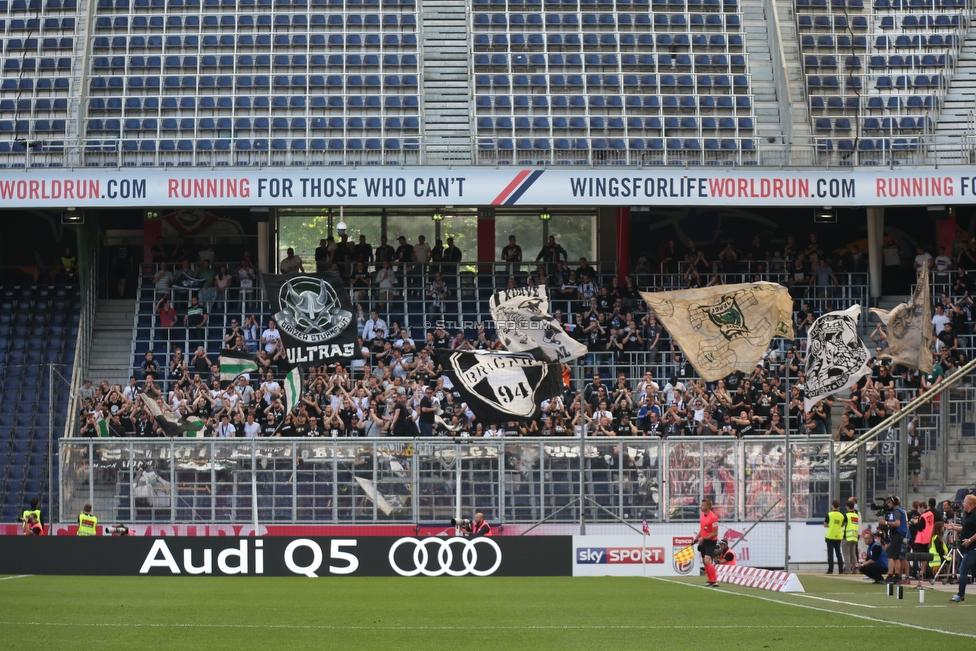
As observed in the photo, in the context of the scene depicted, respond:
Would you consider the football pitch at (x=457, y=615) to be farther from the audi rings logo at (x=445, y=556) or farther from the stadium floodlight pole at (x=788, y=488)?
the stadium floodlight pole at (x=788, y=488)

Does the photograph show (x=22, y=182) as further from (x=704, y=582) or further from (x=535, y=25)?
(x=704, y=582)

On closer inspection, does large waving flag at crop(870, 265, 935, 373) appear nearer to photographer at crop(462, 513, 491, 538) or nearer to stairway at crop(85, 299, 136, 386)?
photographer at crop(462, 513, 491, 538)

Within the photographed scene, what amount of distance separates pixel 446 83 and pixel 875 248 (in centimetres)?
1139

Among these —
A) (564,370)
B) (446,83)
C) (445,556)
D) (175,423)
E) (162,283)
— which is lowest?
(445,556)

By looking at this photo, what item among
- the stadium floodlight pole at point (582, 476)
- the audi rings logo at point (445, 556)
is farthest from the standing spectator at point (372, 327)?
the audi rings logo at point (445, 556)

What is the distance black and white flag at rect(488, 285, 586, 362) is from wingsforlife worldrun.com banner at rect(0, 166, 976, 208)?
472 cm

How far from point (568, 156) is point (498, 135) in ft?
6.03

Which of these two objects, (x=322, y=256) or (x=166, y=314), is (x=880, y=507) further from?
(x=166, y=314)

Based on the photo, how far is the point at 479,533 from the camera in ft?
82.2

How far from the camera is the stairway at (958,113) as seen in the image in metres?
32.9

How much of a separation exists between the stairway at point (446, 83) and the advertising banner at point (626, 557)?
1124 centimetres

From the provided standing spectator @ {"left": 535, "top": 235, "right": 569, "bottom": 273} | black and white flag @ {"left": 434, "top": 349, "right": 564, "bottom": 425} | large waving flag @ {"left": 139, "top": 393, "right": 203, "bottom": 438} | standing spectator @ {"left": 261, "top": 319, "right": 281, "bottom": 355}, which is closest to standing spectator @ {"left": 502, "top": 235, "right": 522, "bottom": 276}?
standing spectator @ {"left": 535, "top": 235, "right": 569, "bottom": 273}

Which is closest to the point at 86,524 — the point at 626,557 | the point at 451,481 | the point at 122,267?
the point at 451,481

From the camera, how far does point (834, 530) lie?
25.4 m
